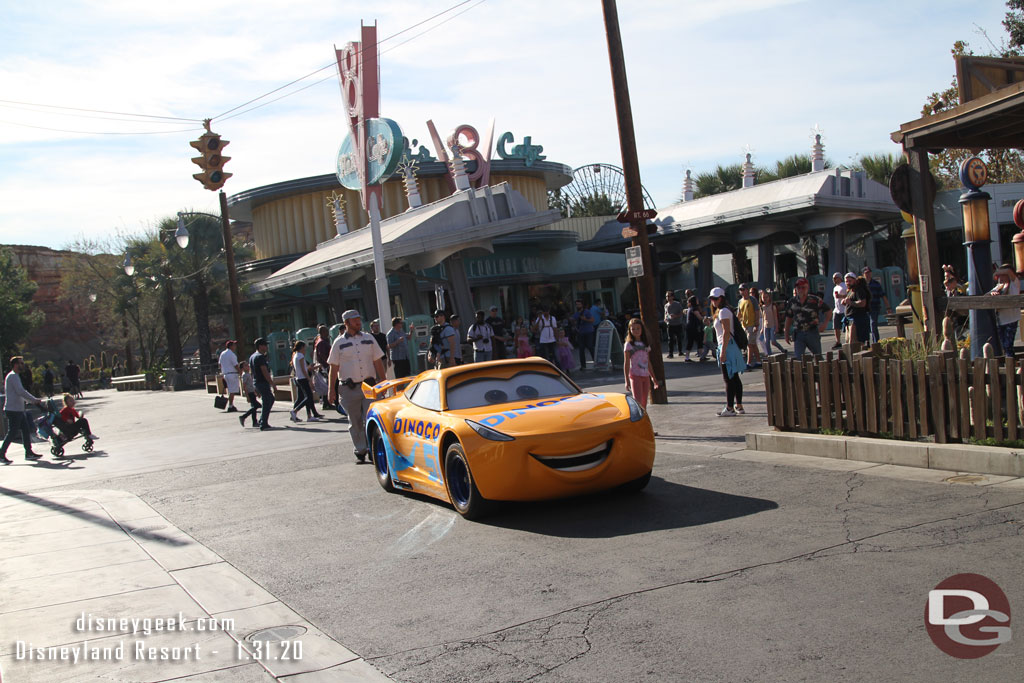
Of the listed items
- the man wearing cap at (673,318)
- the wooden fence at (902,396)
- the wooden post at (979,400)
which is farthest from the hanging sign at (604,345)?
the wooden post at (979,400)

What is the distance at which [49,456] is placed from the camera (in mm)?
17328

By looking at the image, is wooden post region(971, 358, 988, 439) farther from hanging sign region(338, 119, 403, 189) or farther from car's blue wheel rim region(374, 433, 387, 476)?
hanging sign region(338, 119, 403, 189)

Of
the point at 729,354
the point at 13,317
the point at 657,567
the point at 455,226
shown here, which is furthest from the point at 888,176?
the point at 13,317

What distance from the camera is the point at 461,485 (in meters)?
8.07

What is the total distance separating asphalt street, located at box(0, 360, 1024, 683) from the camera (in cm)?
445

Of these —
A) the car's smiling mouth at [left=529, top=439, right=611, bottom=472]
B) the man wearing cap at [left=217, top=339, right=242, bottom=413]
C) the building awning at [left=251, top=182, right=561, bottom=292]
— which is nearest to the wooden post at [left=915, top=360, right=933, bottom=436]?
the car's smiling mouth at [left=529, top=439, right=611, bottom=472]

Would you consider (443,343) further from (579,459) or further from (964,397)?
(964,397)

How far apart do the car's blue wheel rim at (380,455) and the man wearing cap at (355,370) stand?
75.8 inches

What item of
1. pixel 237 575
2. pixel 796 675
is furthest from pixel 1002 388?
pixel 237 575

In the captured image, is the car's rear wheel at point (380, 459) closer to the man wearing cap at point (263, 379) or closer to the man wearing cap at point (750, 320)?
the man wearing cap at point (263, 379)

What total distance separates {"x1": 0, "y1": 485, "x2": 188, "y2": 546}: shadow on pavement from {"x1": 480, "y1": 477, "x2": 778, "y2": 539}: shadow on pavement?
10.2 feet

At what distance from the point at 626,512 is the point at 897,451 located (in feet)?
9.06

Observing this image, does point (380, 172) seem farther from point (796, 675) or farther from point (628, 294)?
point (628, 294)

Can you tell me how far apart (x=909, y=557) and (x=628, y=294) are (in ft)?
116
